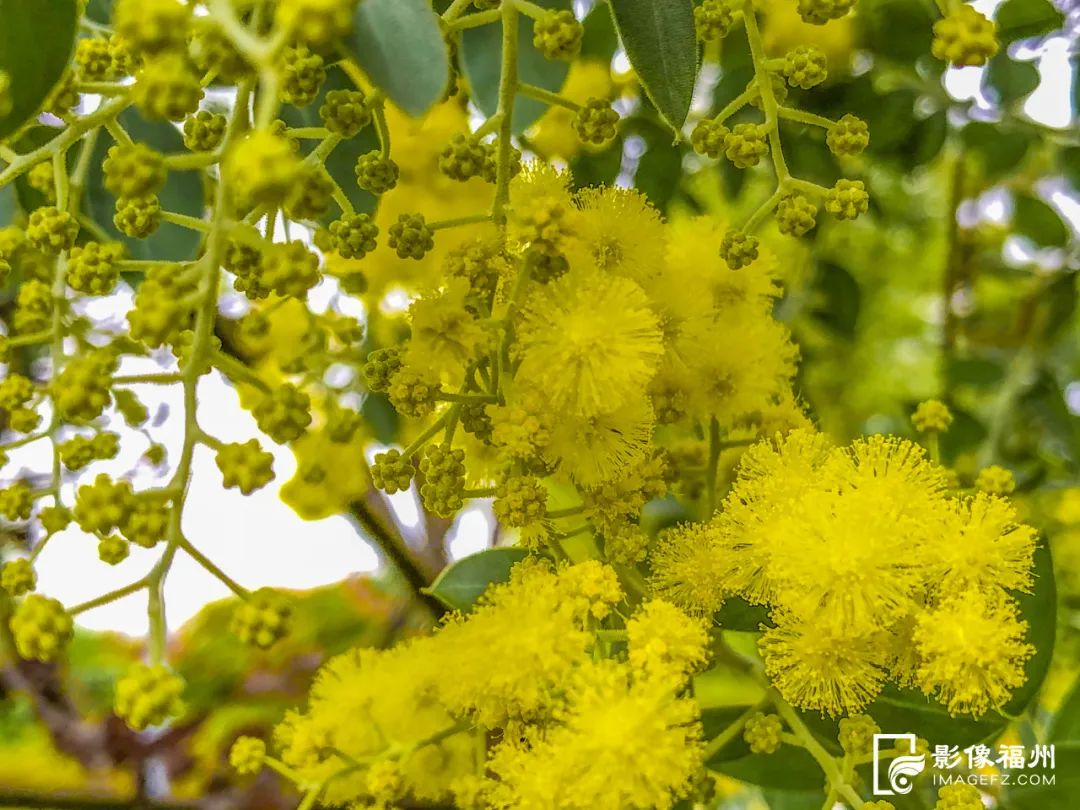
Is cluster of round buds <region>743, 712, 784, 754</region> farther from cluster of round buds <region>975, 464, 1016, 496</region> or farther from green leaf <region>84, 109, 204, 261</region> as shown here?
green leaf <region>84, 109, 204, 261</region>

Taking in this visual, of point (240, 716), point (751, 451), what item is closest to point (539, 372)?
point (751, 451)

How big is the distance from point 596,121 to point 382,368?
0.79 ft

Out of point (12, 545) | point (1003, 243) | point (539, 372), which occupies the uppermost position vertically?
point (539, 372)

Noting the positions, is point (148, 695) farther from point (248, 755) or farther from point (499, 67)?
point (499, 67)

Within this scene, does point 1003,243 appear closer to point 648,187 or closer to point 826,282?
point 826,282

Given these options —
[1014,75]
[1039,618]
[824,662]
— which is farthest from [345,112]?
[1014,75]

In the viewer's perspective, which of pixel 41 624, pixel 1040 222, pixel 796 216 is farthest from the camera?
pixel 1040 222

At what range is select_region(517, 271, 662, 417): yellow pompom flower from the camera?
2.30 ft

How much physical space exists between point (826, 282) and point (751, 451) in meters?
0.70

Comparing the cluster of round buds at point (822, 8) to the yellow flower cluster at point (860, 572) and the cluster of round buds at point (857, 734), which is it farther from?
the cluster of round buds at point (857, 734)

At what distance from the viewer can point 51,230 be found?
26.8 inches

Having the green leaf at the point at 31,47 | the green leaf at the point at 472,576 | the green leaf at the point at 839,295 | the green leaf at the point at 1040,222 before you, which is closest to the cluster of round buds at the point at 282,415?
the green leaf at the point at 31,47

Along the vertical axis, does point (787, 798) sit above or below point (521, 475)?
below

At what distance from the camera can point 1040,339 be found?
57.1 inches
